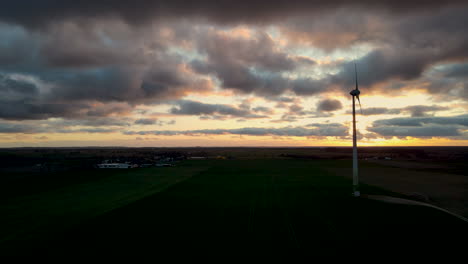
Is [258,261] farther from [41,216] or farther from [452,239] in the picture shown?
[41,216]

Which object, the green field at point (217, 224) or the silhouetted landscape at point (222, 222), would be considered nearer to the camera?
the green field at point (217, 224)

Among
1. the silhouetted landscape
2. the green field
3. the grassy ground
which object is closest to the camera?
the green field

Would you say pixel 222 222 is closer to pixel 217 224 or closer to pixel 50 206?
pixel 217 224

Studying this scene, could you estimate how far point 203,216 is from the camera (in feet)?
141

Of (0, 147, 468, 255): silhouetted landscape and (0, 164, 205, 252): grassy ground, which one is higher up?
(0, 147, 468, 255): silhouetted landscape

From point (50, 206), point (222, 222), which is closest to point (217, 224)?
point (222, 222)

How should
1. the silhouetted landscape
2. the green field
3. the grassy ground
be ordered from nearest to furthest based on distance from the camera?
the green field
the silhouetted landscape
the grassy ground

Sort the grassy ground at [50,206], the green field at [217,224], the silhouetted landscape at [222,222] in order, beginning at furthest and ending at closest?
the grassy ground at [50,206], the silhouetted landscape at [222,222], the green field at [217,224]

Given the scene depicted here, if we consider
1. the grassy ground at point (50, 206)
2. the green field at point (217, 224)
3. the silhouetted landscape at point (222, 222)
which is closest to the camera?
the green field at point (217, 224)

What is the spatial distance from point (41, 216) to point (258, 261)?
37.7m

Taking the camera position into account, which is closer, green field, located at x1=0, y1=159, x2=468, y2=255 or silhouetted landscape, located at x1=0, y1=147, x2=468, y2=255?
green field, located at x1=0, y1=159, x2=468, y2=255

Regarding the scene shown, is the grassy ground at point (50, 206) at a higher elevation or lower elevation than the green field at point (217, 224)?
lower

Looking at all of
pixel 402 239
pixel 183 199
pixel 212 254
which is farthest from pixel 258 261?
pixel 183 199

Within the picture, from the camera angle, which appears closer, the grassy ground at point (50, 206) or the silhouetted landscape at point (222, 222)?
the silhouetted landscape at point (222, 222)
